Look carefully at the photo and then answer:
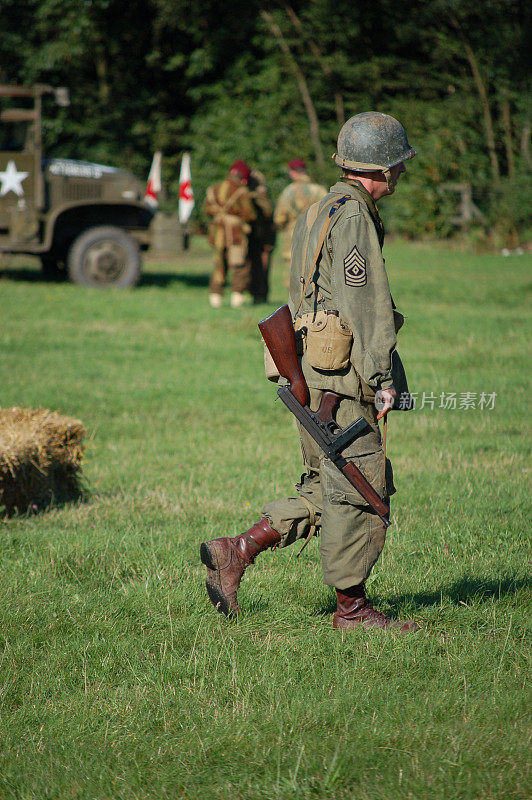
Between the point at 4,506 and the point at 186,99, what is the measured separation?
104ft

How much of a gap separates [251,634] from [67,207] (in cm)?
1247

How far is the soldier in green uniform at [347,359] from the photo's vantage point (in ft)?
11.4

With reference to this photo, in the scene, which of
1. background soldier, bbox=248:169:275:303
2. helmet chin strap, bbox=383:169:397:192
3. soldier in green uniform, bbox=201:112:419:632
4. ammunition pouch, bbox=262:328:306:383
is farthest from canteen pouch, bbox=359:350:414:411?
background soldier, bbox=248:169:275:303

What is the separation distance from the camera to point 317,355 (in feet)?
11.5

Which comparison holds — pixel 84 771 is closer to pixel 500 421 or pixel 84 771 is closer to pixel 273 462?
pixel 273 462

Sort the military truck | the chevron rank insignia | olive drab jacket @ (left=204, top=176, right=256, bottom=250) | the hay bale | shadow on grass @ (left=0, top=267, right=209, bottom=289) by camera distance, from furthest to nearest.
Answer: shadow on grass @ (left=0, top=267, right=209, bottom=289), the military truck, olive drab jacket @ (left=204, top=176, right=256, bottom=250), the hay bale, the chevron rank insignia

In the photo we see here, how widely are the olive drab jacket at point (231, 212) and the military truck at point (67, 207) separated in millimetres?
2171

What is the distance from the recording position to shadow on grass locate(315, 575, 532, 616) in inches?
159

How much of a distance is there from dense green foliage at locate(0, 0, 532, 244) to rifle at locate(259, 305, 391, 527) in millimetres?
23156

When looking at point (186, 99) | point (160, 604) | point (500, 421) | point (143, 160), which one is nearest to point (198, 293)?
point (500, 421)

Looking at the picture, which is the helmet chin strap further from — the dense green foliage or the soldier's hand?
the dense green foliage

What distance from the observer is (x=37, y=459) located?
5371mm

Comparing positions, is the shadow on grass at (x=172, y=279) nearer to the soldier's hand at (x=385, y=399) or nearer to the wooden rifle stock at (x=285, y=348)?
the wooden rifle stock at (x=285, y=348)

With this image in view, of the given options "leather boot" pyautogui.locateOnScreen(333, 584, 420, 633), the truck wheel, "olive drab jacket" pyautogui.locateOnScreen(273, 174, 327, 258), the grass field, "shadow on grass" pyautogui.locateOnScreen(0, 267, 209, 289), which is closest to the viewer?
the grass field
